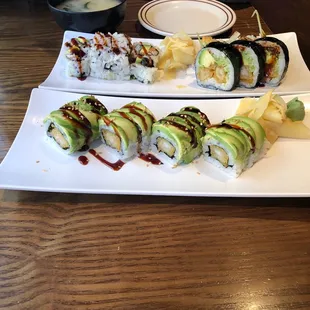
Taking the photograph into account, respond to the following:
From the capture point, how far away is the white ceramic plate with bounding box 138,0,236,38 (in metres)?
2.41

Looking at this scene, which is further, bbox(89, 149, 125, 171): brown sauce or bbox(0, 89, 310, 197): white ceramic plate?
bbox(89, 149, 125, 171): brown sauce

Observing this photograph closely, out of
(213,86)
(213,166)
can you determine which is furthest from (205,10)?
(213,166)

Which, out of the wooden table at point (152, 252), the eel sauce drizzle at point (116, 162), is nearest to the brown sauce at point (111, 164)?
the eel sauce drizzle at point (116, 162)

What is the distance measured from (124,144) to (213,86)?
71cm

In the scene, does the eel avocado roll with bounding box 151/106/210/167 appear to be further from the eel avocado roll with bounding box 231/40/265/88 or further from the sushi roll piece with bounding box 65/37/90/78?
the sushi roll piece with bounding box 65/37/90/78

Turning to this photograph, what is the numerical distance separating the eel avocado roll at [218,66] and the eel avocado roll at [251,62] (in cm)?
4

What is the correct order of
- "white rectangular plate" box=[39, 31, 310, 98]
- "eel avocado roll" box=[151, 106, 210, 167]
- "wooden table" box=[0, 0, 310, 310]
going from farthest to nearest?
"white rectangular plate" box=[39, 31, 310, 98] → "eel avocado roll" box=[151, 106, 210, 167] → "wooden table" box=[0, 0, 310, 310]

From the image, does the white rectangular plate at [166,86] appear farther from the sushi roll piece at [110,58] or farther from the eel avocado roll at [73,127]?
the eel avocado roll at [73,127]

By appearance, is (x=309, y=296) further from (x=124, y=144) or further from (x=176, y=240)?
(x=124, y=144)

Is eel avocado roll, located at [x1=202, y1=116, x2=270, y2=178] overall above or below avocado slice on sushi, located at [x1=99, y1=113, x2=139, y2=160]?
above

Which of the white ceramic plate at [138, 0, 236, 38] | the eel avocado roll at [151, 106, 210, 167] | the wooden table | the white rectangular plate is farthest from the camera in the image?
the white ceramic plate at [138, 0, 236, 38]

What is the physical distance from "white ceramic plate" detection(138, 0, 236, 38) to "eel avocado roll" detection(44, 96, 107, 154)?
1.00 metres

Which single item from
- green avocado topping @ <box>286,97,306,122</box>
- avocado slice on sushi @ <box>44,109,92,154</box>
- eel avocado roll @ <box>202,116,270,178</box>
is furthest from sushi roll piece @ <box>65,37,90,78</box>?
green avocado topping @ <box>286,97,306,122</box>

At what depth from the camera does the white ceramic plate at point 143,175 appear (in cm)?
134
